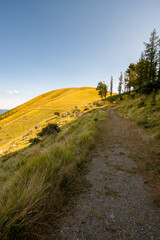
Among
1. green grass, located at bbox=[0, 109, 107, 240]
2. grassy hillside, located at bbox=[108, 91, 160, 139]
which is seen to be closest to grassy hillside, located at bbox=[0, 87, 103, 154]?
grassy hillside, located at bbox=[108, 91, 160, 139]

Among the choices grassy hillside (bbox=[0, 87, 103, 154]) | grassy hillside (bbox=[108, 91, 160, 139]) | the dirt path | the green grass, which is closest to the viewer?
the green grass

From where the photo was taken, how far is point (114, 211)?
6.75 feet

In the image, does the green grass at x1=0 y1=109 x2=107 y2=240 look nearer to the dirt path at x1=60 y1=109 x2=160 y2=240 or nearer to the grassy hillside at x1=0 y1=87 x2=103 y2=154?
the dirt path at x1=60 y1=109 x2=160 y2=240

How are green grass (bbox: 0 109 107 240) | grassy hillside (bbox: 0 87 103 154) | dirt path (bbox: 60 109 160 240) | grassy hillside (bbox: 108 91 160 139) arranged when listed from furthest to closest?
grassy hillside (bbox: 0 87 103 154) → grassy hillside (bbox: 108 91 160 139) → dirt path (bbox: 60 109 160 240) → green grass (bbox: 0 109 107 240)

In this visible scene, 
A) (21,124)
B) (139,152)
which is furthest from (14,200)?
(21,124)

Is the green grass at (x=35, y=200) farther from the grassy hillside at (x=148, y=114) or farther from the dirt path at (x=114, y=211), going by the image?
the grassy hillside at (x=148, y=114)

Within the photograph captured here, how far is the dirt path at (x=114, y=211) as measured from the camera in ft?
5.44

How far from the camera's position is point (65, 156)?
12.6 ft

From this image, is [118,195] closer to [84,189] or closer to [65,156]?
[84,189]

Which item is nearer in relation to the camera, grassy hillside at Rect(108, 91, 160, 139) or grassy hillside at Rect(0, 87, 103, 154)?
grassy hillside at Rect(108, 91, 160, 139)

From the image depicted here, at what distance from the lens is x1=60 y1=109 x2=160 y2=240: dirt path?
65.3 inches

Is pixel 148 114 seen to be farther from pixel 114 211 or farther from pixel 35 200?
pixel 35 200

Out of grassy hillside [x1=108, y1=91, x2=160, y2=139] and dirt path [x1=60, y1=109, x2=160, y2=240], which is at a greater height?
grassy hillside [x1=108, y1=91, x2=160, y2=139]

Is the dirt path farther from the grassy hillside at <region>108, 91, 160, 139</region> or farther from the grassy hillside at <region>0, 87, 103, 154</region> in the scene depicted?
the grassy hillside at <region>0, 87, 103, 154</region>
